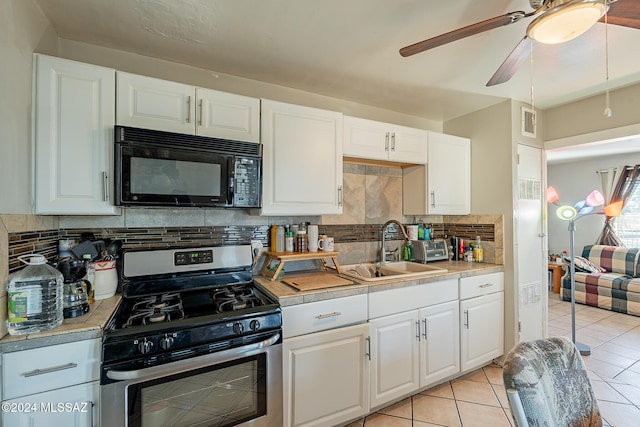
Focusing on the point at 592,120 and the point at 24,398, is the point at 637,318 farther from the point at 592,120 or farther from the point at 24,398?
the point at 24,398

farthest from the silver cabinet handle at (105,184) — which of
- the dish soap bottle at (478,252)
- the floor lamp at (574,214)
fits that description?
the floor lamp at (574,214)

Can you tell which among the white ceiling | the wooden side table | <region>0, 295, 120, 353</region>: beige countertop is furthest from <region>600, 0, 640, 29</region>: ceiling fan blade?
the wooden side table

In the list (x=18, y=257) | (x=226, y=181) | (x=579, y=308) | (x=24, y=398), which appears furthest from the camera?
(x=579, y=308)

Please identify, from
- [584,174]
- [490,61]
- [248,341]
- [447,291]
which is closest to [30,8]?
[248,341]

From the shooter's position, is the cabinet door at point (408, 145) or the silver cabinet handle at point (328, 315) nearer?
the silver cabinet handle at point (328, 315)

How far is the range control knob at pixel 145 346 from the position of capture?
4.03ft

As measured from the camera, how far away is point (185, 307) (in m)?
1.60

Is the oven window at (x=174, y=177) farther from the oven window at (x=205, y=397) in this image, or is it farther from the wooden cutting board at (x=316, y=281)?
the oven window at (x=205, y=397)

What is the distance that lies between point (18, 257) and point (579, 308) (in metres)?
6.08

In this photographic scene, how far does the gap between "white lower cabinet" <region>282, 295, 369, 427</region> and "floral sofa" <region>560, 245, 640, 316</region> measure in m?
4.40

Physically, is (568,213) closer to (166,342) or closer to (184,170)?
(184,170)

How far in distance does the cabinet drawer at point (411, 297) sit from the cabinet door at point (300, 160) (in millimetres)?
707

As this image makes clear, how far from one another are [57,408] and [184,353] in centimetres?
48

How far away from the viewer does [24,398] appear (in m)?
1.10
